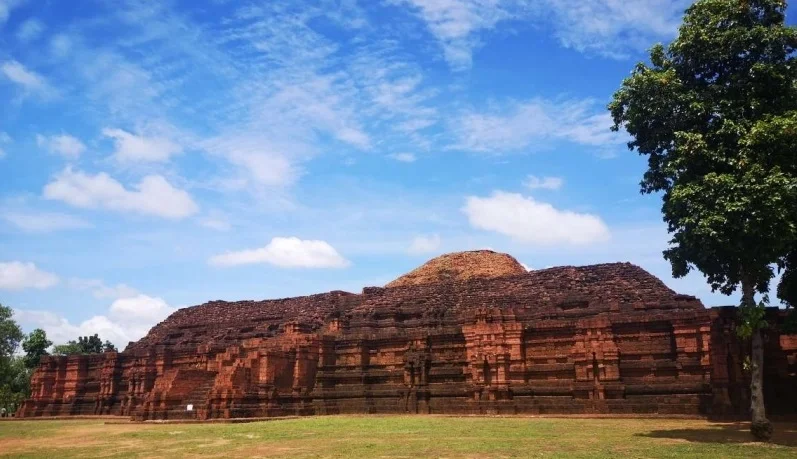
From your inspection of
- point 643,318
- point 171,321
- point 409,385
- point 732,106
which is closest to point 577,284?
point 643,318

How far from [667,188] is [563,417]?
10.4 meters

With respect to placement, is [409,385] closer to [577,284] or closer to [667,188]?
[577,284]

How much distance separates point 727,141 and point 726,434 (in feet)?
27.0

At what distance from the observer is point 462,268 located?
51.1 meters

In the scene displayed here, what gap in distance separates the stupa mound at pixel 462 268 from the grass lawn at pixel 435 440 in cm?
2547

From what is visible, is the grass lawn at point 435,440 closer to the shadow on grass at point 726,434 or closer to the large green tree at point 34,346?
the shadow on grass at point 726,434

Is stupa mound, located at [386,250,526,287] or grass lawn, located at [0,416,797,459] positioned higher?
stupa mound, located at [386,250,526,287]

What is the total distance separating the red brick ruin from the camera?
81.5 feet

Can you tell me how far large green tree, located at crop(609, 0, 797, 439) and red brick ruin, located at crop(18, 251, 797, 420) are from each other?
6.68 metres

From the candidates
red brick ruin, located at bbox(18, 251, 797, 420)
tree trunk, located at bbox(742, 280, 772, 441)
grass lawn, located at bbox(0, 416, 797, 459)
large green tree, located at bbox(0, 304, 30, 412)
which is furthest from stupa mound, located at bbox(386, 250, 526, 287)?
large green tree, located at bbox(0, 304, 30, 412)

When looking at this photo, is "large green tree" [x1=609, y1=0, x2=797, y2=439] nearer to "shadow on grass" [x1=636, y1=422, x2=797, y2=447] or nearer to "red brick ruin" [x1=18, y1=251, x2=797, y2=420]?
"shadow on grass" [x1=636, y1=422, x2=797, y2=447]

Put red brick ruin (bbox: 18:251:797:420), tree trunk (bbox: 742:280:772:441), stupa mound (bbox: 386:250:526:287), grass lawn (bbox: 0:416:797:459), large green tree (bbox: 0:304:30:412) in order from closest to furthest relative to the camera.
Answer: grass lawn (bbox: 0:416:797:459), tree trunk (bbox: 742:280:772:441), red brick ruin (bbox: 18:251:797:420), stupa mound (bbox: 386:250:526:287), large green tree (bbox: 0:304:30:412)

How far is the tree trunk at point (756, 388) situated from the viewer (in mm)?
16234

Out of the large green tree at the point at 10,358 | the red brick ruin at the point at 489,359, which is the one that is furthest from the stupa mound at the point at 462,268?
the large green tree at the point at 10,358
